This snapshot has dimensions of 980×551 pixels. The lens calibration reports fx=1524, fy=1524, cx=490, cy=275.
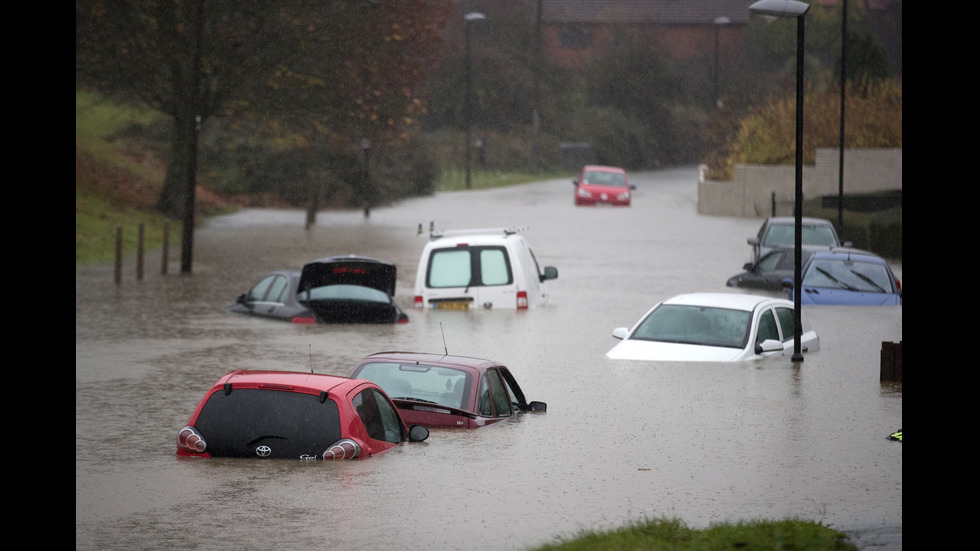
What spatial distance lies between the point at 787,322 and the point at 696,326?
5.80 feet

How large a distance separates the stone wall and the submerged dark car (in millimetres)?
27137

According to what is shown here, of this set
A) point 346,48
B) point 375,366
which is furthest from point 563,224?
point 375,366

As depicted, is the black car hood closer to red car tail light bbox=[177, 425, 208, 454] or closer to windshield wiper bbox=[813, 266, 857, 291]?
windshield wiper bbox=[813, 266, 857, 291]

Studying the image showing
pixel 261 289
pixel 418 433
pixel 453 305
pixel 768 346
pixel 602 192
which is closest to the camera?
pixel 418 433

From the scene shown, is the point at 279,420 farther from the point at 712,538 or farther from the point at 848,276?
the point at 848,276

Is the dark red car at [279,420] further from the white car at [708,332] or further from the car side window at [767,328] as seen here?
the car side window at [767,328]

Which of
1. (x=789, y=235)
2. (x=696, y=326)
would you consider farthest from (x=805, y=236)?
(x=696, y=326)

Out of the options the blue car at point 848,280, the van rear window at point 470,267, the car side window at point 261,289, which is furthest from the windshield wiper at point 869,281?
the car side window at point 261,289

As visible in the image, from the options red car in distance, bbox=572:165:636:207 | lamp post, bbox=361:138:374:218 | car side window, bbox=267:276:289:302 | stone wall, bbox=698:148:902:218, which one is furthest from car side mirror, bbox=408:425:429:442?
red car in distance, bbox=572:165:636:207

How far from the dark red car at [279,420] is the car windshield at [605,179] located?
48.0m

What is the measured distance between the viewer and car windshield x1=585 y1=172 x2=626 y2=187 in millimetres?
59031

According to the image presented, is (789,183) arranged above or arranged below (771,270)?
above

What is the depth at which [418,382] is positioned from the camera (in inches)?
560

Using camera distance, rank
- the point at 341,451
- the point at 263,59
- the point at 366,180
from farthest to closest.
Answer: the point at 366,180
the point at 263,59
the point at 341,451
